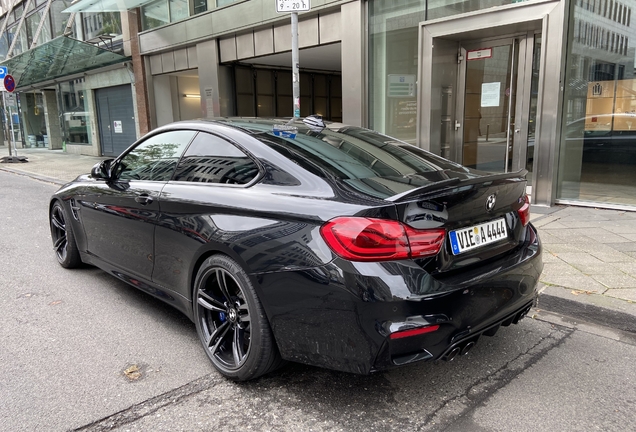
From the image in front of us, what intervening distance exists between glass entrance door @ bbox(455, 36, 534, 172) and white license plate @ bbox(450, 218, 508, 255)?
578cm

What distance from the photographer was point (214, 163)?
126 inches

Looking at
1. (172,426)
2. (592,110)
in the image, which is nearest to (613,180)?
(592,110)

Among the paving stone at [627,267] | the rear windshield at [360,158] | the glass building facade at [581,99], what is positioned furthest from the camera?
the glass building facade at [581,99]

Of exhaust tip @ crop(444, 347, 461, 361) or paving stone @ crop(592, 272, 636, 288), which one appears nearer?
exhaust tip @ crop(444, 347, 461, 361)

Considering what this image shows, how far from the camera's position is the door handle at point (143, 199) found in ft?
11.3

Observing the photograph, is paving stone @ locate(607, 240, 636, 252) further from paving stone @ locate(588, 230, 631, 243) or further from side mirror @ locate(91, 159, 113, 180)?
side mirror @ locate(91, 159, 113, 180)

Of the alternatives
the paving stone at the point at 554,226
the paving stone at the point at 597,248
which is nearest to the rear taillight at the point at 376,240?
the paving stone at the point at 597,248

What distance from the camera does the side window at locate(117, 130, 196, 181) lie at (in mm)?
3535

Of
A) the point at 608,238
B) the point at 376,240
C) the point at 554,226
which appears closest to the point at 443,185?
the point at 376,240

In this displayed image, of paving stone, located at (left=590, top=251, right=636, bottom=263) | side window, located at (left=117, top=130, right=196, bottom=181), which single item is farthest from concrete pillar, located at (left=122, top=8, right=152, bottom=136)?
paving stone, located at (left=590, top=251, right=636, bottom=263)

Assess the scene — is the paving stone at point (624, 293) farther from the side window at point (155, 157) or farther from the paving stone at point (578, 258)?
the side window at point (155, 157)

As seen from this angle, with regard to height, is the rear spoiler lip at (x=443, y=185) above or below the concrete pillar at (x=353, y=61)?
below

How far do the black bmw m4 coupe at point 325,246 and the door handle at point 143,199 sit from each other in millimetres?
21

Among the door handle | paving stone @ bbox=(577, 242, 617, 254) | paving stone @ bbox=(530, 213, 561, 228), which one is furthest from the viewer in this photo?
paving stone @ bbox=(530, 213, 561, 228)
